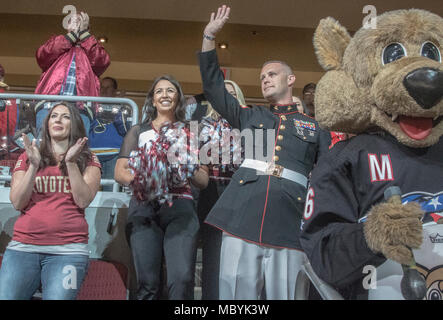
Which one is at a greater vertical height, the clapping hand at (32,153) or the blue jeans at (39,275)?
the clapping hand at (32,153)

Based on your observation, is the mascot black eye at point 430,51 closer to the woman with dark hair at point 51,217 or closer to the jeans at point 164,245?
the jeans at point 164,245

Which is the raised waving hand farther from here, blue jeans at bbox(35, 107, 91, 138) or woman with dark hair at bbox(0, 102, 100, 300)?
blue jeans at bbox(35, 107, 91, 138)

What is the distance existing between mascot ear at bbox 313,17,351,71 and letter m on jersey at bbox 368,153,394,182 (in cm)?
35

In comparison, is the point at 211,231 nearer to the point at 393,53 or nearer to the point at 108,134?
the point at 108,134

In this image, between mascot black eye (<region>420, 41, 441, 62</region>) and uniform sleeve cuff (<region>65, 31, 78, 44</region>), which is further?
uniform sleeve cuff (<region>65, 31, 78, 44</region>)

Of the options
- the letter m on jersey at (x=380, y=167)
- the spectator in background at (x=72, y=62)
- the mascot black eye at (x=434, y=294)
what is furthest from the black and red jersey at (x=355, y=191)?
the spectator in background at (x=72, y=62)

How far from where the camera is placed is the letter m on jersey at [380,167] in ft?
4.51

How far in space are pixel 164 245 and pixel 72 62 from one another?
5.69 ft

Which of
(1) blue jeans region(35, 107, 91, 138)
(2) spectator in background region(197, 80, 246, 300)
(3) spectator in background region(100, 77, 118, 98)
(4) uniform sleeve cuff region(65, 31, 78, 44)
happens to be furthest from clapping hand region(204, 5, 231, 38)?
(3) spectator in background region(100, 77, 118, 98)

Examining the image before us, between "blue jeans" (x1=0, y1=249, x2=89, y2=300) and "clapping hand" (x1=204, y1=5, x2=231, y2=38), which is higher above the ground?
"clapping hand" (x1=204, y1=5, x2=231, y2=38)

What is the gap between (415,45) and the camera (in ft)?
4.61

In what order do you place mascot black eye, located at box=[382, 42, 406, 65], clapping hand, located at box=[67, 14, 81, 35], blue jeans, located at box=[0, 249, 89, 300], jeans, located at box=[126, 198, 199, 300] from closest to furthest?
1. mascot black eye, located at box=[382, 42, 406, 65]
2. blue jeans, located at box=[0, 249, 89, 300]
3. jeans, located at box=[126, 198, 199, 300]
4. clapping hand, located at box=[67, 14, 81, 35]

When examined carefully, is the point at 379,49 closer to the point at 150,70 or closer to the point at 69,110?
the point at 69,110

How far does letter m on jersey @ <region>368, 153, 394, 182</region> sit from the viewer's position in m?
1.37
